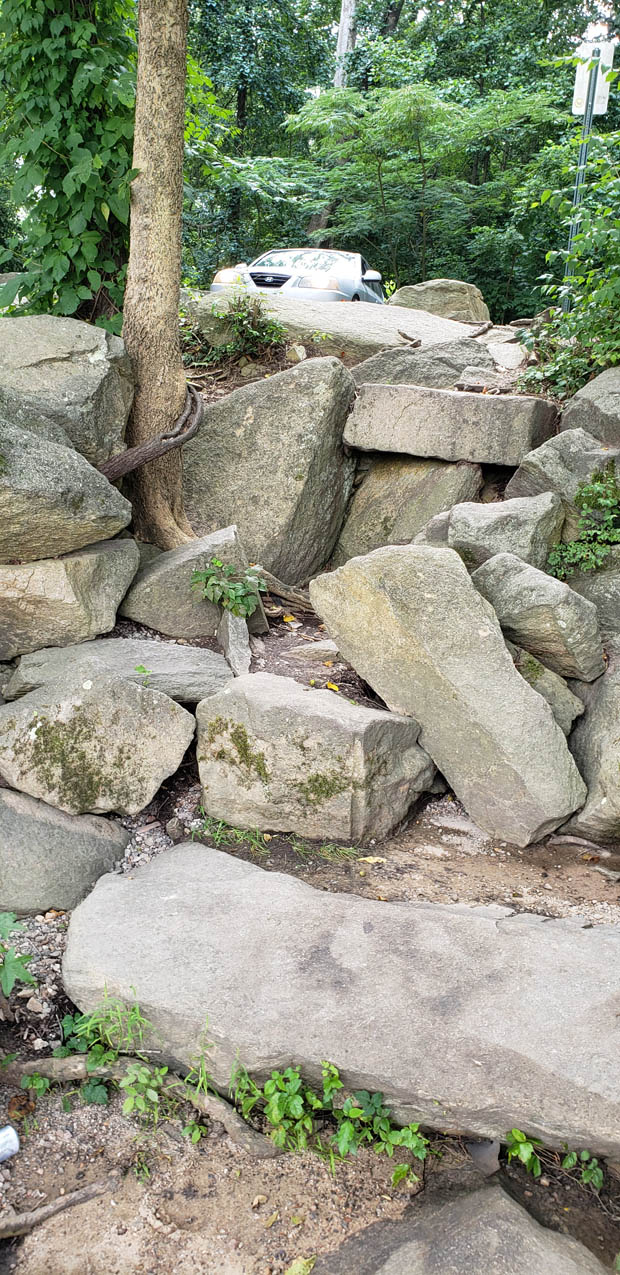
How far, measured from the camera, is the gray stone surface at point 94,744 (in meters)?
4.00

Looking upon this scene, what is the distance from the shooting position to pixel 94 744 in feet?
13.2

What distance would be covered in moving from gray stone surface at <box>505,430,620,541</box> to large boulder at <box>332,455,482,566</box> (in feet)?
2.49

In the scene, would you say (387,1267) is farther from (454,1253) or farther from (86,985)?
(86,985)

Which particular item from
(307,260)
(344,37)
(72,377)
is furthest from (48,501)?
(344,37)

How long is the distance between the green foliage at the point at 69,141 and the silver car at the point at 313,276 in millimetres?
3792

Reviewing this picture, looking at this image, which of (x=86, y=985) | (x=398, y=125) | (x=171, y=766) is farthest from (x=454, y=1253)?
(x=398, y=125)

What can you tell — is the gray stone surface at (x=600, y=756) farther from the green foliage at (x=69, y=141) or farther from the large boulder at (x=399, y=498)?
the green foliage at (x=69, y=141)

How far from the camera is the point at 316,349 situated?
7.37 metres

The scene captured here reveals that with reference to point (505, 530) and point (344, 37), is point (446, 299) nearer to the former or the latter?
point (505, 530)

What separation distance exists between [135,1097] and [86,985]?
16.1 inches

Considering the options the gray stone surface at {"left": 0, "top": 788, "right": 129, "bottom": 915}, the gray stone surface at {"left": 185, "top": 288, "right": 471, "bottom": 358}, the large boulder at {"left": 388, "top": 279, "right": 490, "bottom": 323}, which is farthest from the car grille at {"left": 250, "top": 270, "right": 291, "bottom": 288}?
the gray stone surface at {"left": 0, "top": 788, "right": 129, "bottom": 915}

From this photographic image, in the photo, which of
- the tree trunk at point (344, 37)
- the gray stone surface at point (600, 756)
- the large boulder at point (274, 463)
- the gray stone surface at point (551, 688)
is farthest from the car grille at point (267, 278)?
the tree trunk at point (344, 37)

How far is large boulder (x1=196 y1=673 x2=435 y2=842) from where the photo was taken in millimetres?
3938

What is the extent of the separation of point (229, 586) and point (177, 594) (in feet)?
0.99
